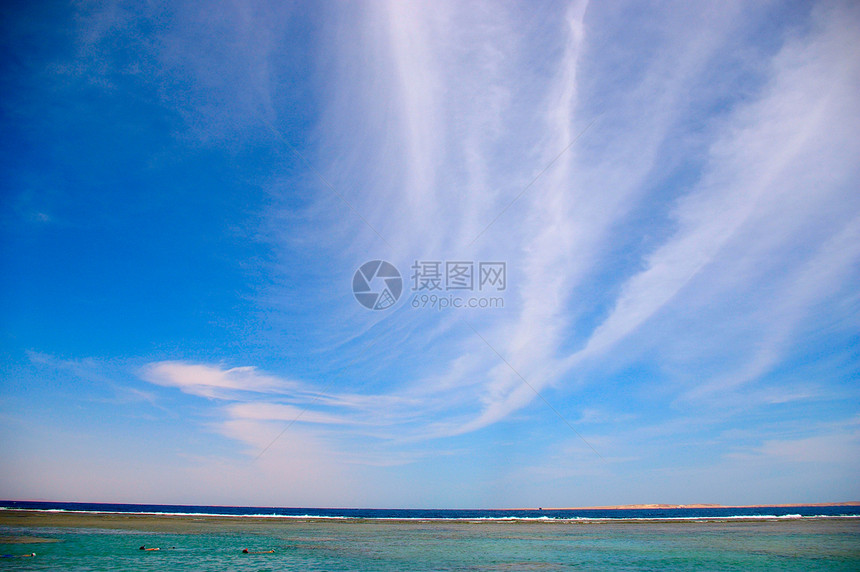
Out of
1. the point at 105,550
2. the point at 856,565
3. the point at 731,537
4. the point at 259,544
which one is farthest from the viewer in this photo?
the point at 731,537

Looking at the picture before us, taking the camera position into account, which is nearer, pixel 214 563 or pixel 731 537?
pixel 214 563

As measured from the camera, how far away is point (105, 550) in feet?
86.2

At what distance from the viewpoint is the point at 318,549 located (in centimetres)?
2828

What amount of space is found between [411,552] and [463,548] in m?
4.16

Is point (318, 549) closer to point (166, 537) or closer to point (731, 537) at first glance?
point (166, 537)

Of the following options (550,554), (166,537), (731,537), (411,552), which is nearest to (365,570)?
(411,552)

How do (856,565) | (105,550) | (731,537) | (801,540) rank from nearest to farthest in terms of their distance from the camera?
(856,565), (105,550), (801,540), (731,537)

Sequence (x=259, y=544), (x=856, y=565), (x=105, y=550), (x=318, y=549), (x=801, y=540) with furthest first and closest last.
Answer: (x=801, y=540)
(x=259, y=544)
(x=318, y=549)
(x=105, y=550)
(x=856, y=565)

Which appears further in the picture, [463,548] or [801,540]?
[801,540]

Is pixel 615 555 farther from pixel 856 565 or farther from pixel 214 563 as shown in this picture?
pixel 214 563

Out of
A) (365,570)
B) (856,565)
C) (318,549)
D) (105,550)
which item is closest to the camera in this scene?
(365,570)

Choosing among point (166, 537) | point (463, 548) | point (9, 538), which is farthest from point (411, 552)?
point (9, 538)

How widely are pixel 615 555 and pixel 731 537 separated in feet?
60.7

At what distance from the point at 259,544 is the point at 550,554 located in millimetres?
19841
